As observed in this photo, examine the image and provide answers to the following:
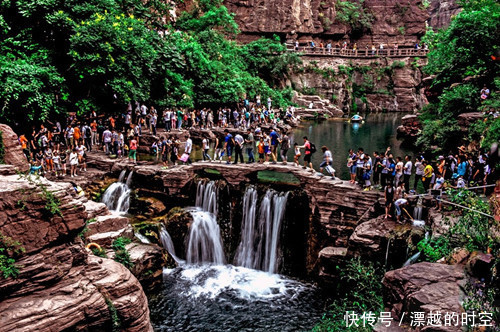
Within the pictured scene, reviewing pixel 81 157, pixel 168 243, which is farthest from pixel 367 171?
pixel 81 157

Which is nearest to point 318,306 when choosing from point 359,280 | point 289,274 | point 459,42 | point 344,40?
point 359,280

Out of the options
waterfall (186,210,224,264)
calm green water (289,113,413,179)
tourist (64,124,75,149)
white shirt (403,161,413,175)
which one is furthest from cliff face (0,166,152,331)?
calm green water (289,113,413,179)

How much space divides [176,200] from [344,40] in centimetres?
3596

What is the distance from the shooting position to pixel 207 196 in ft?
52.5

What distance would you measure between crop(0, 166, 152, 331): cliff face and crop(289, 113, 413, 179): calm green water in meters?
12.4

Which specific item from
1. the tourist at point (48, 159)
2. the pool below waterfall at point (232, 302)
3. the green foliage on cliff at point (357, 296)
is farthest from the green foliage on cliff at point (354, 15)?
the green foliage on cliff at point (357, 296)

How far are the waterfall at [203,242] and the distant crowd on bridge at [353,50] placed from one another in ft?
96.2

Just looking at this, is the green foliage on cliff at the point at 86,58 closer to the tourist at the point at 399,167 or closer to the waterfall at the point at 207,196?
the waterfall at the point at 207,196

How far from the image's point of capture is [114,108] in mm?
21219

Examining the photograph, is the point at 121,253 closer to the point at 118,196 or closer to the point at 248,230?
the point at 118,196

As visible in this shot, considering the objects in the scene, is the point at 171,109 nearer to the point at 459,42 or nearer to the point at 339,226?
the point at 339,226

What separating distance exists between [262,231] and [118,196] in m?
6.20

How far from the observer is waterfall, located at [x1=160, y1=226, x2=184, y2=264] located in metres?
14.8

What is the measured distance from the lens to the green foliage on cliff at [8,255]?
6.98 m
